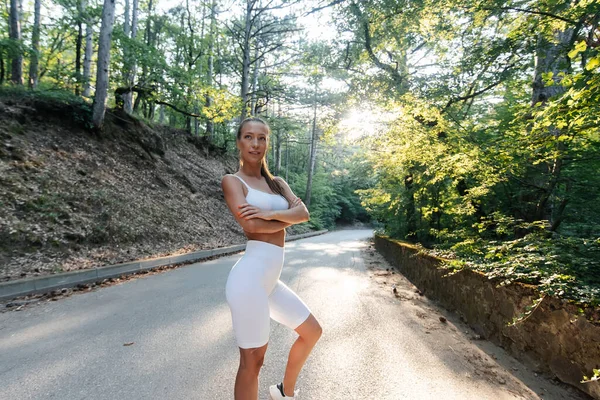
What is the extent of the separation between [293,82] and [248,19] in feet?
36.4

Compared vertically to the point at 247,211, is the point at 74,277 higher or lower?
lower

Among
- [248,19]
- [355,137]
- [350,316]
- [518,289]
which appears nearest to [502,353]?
[518,289]

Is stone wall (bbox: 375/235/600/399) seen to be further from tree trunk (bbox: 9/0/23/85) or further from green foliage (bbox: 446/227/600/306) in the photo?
tree trunk (bbox: 9/0/23/85)

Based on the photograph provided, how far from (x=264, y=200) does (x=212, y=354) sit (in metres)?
2.01

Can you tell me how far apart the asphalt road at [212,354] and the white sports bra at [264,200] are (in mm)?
1548

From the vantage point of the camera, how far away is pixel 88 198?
8727 millimetres

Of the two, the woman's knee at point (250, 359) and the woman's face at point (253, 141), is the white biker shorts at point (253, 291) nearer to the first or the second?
the woman's knee at point (250, 359)

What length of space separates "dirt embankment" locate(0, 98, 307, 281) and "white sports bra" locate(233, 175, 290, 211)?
576 cm

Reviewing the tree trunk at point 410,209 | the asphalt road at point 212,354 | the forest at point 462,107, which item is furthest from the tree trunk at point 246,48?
the asphalt road at point 212,354

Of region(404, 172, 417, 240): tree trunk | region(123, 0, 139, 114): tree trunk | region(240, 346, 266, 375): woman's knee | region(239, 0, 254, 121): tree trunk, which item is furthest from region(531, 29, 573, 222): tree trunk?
region(123, 0, 139, 114): tree trunk

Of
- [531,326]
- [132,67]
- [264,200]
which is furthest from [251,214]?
[132,67]

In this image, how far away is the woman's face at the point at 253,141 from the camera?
2.05m

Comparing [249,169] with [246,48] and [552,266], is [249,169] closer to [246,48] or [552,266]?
[552,266]

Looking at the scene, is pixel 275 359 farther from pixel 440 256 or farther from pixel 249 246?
pixel 440 256
